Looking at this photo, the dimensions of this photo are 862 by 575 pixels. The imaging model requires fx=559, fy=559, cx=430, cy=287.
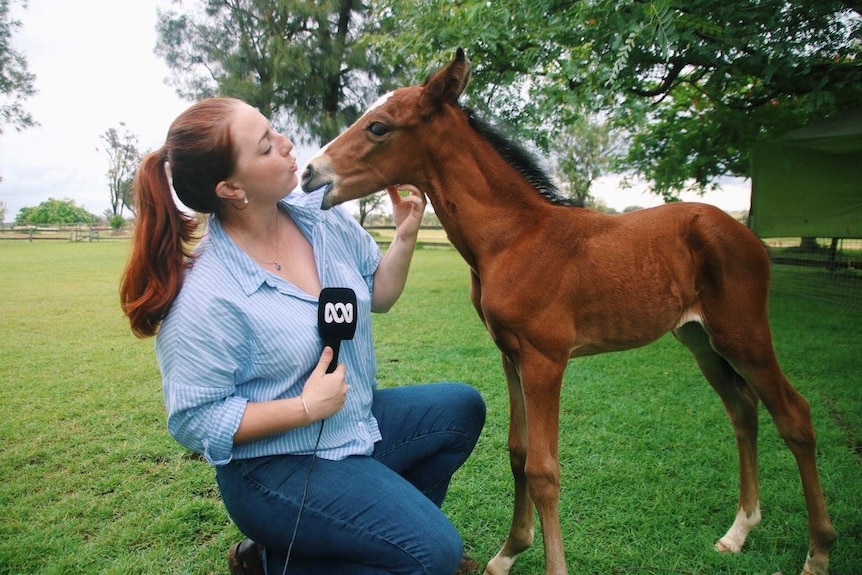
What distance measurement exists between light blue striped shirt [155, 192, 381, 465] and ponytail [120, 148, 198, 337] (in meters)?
0.04

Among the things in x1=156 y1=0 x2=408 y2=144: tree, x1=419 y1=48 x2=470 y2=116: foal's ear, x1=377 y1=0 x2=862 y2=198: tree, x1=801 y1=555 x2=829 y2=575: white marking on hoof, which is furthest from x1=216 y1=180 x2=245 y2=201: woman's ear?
x1=156 y1=0 x2=408 y2=144: tree

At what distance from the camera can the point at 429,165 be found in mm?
2070

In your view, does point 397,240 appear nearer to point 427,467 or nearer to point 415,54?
point 427,467

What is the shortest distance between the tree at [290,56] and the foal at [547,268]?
55.5 feet

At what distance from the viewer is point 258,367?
177 cm

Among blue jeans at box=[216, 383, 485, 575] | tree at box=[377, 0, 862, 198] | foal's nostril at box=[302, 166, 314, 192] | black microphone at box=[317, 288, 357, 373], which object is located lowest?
blue jeans at box=[216, 383, 485, 575]

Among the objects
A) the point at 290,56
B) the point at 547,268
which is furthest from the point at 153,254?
the point at 290,56

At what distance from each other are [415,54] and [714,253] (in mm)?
5087

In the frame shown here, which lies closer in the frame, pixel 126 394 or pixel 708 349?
pixel 708 349

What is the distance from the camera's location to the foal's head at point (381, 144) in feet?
6.51

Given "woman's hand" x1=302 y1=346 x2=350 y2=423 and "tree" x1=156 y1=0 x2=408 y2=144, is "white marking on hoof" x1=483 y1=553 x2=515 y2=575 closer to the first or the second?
"woman's hand" x1=302 y1=346 x2=350 y2=423

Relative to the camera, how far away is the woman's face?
1.80 meters

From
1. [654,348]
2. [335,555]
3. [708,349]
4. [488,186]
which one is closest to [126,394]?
[335,555]

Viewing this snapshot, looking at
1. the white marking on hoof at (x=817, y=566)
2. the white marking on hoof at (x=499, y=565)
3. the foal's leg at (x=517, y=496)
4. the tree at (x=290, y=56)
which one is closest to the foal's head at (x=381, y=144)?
the foal's leg at (x=517, y=496)
